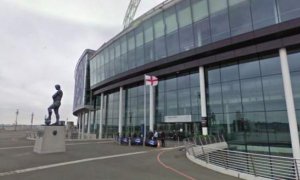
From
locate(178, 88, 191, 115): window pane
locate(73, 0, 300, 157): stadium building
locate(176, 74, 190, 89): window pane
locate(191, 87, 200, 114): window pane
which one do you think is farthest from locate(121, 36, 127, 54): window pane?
locate(191, 87, 200, 114): window pane

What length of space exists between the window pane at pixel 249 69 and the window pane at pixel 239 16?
10.8ft

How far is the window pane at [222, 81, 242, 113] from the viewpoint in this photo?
22.4 meters

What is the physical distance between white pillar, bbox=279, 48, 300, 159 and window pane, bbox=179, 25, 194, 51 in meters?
9.38

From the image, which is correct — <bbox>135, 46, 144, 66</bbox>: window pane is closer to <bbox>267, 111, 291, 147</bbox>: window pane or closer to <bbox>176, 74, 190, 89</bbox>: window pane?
<bbox>176, 74, 190, 89</bbox>: window pane

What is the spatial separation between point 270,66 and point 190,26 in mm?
9739

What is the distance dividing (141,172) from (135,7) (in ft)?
218

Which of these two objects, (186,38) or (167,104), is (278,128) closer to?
(186,38)

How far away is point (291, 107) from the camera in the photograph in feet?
60.3

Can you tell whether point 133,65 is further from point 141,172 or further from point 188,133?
point 141,172

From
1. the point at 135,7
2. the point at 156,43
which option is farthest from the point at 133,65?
the point at 135,7

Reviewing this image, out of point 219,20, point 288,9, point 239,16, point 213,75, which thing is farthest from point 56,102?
point 288,9

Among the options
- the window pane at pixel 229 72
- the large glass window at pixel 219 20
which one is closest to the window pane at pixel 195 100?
the window pane at pixel 229 72

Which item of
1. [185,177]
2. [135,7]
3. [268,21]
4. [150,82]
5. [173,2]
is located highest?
[135,7]

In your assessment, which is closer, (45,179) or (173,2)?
(45,179)
